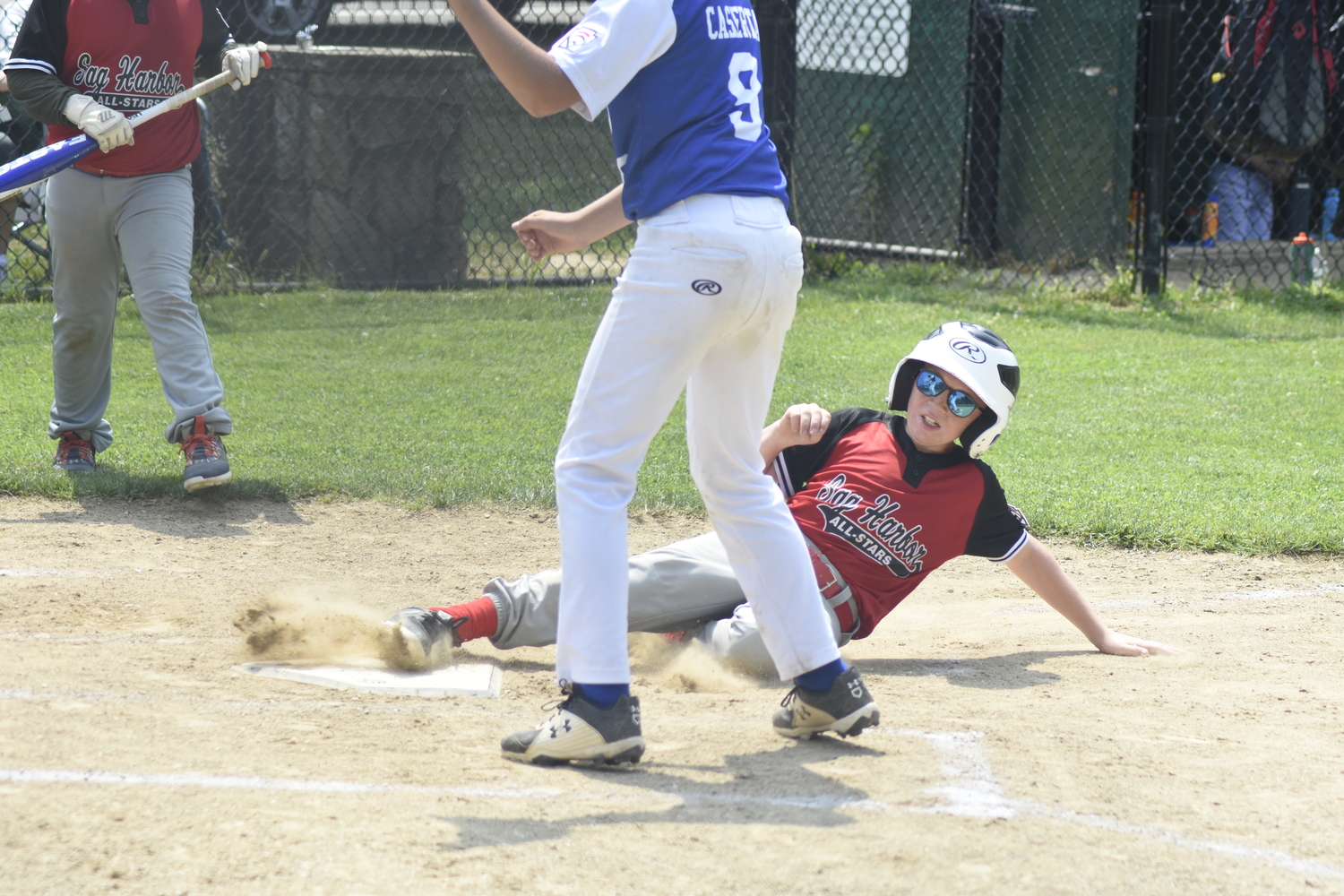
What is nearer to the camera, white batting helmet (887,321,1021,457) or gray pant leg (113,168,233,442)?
white batting helmet (887,321,1021,457)

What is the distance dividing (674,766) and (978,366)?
1396 mm

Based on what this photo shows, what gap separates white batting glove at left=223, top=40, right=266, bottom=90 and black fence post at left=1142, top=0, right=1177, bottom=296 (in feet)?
19.0

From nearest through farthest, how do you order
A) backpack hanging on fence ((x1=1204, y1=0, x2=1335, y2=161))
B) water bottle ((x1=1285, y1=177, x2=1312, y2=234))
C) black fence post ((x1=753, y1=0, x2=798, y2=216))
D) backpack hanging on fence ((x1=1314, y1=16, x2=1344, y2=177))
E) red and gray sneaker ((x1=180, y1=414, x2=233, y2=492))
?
red and gray sneaker ((x1=180, y1=414, x2=233, y2=492))
black fence post ((x1=753, y1=0, x2=798, y2=216))
backpack hanging on fence ((x1=1204, y1=0, x2=1335, y2=161))
backpack hanging on fence ((x1=1314, y1=16, x2=1344, y2=177))
water bottle ((x1=1285, y1=177, x2=1312, y2=234))

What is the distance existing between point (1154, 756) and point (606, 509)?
1.29 metres

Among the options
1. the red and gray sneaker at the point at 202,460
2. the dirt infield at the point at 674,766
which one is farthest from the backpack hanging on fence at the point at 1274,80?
the red and gray sneaker at the point at 202,460

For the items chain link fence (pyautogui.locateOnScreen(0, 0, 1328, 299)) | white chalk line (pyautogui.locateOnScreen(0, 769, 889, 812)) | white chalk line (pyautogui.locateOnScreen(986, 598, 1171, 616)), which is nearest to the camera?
white chalk line (pyautogui.locateOnScreen(0, 769, 889, 812))

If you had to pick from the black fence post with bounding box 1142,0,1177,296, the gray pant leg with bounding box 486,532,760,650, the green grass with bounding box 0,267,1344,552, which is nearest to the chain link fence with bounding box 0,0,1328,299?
the black fence post with bounding box 1142,0,1177,296

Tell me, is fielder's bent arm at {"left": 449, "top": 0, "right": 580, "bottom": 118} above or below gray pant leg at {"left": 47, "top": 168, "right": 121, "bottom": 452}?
above

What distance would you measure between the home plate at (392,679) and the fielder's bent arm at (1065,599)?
1411 millimetres

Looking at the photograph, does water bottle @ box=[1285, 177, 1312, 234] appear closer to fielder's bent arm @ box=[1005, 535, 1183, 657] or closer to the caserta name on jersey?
fielder's bent arm @ box=[1005, 535, 1183, 657]

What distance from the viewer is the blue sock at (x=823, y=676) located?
9.23 ft

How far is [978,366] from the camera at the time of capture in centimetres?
348

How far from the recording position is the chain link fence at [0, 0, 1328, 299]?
886cm

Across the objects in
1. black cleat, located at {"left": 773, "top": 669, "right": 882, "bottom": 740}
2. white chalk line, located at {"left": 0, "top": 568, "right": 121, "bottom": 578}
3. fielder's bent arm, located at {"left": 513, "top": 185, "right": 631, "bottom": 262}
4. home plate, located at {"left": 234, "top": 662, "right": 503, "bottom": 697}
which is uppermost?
fielder's bent arm, located at {"left": 513, "top": 185, "right": 631, "bottom": 262}
